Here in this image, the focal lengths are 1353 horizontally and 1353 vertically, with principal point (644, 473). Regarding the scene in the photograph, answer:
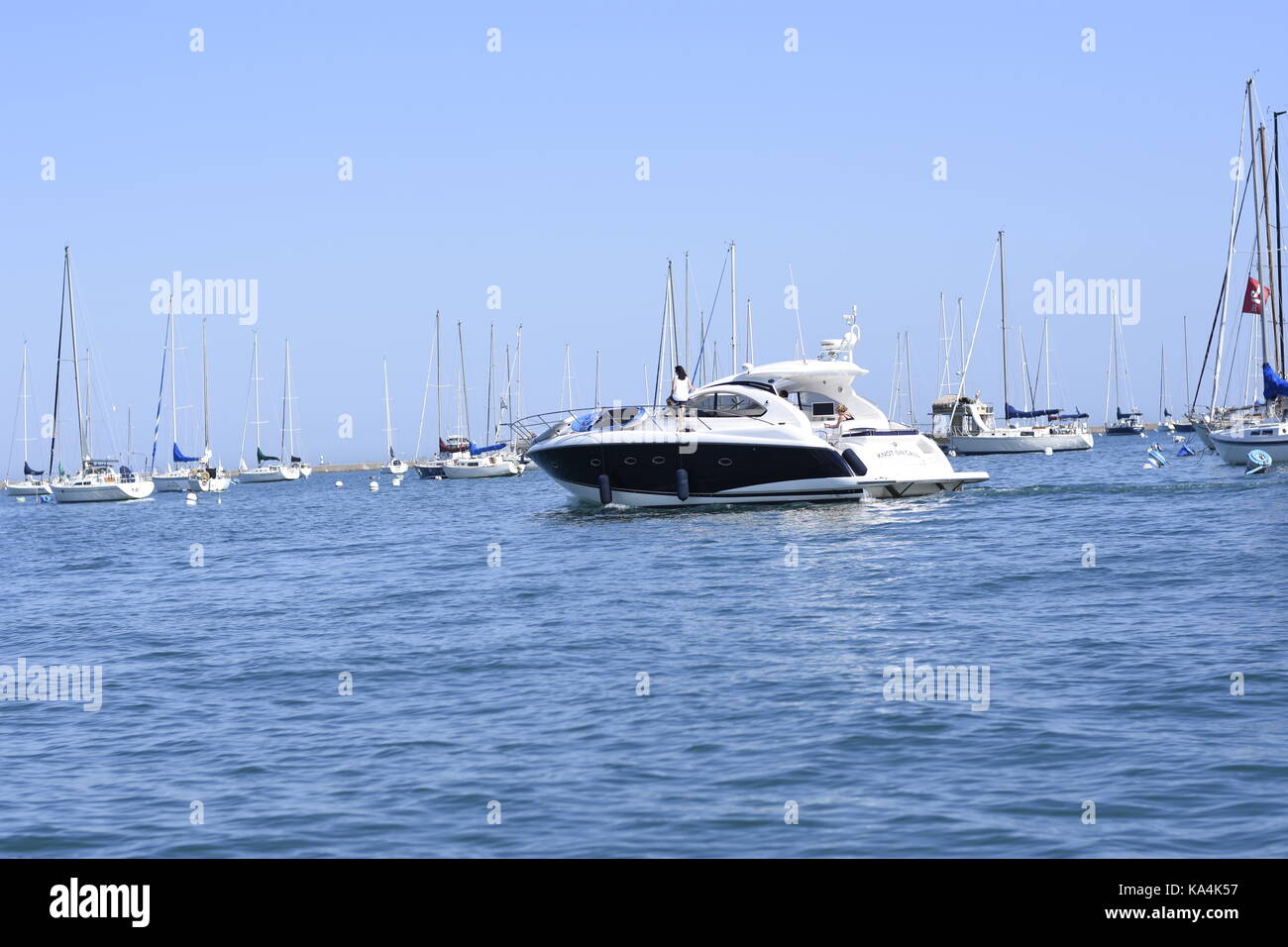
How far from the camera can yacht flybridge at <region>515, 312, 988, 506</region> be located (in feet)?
107

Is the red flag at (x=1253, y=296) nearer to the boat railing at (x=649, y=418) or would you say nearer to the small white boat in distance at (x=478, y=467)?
the boat railing at (x=649, y=418)

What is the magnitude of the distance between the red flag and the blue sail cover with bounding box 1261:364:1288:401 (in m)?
4.26

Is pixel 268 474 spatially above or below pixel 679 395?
below

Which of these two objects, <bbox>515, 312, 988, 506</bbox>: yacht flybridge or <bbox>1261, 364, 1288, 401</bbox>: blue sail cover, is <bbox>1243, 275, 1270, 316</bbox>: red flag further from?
<bbox>515, 312, 988, 506</bbox>: yacht flybridge

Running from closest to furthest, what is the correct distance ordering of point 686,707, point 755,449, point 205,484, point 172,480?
A: 1. point 686,707
2. point 755,449
3. point 205,484
4. point 172,480

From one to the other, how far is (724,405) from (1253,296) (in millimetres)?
30515

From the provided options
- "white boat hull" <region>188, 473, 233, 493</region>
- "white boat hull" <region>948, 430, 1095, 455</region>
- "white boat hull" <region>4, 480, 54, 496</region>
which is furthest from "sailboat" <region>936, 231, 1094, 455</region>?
"white boat hull" <region>4, 480, 54, 496</region>

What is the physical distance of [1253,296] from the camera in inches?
2116

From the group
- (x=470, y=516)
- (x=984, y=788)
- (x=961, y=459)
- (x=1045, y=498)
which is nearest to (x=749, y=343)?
(x=961, y=459)

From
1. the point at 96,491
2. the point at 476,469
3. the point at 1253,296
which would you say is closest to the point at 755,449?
the point at 1253,296

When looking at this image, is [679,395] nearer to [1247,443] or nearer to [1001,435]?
[1247,443]

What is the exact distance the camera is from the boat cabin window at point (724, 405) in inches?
1303

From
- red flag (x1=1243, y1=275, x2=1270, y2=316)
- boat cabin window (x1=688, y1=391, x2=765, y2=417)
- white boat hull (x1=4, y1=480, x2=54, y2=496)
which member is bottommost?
white boat hull (x1=4, y1=480, x2=54, y2=496)
